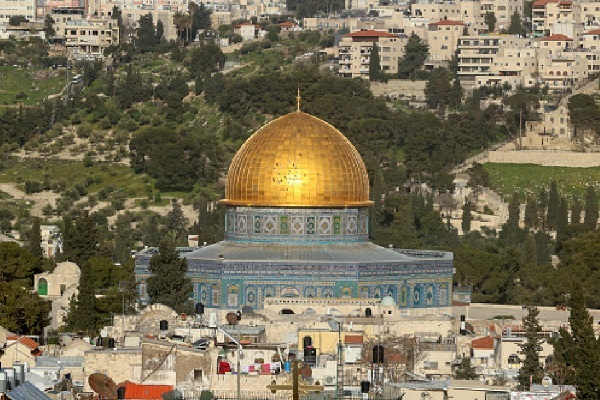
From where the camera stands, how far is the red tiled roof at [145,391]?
1537 inches

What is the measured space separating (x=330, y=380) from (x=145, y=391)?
107 inches

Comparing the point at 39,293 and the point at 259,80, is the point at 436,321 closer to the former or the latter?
the point at 39,293

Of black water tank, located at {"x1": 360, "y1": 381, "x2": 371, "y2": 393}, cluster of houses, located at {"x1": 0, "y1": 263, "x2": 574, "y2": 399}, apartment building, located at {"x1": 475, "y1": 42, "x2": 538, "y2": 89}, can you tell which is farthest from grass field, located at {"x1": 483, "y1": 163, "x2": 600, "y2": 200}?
black water tank, located at {"x1": 360, "y1": 381, "x2": 371, "y2": 393}

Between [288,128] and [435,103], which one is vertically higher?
[288,128]

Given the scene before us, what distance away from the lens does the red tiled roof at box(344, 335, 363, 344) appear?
46.7 m

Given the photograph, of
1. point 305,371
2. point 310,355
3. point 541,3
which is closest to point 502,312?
point 310,355

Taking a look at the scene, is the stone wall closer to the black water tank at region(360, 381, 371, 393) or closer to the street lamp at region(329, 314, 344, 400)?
the street lamp at region(329, 314, 344, 400)

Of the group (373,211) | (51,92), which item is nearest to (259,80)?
(51,92)

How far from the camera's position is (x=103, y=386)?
3978 cm

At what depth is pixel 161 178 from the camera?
107m

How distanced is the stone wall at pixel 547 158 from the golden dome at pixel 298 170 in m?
57.8

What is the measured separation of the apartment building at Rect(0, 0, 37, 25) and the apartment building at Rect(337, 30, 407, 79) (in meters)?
33.9

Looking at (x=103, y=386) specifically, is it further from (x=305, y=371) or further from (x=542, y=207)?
(x=542, y=207)

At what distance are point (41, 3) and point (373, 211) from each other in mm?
105731
